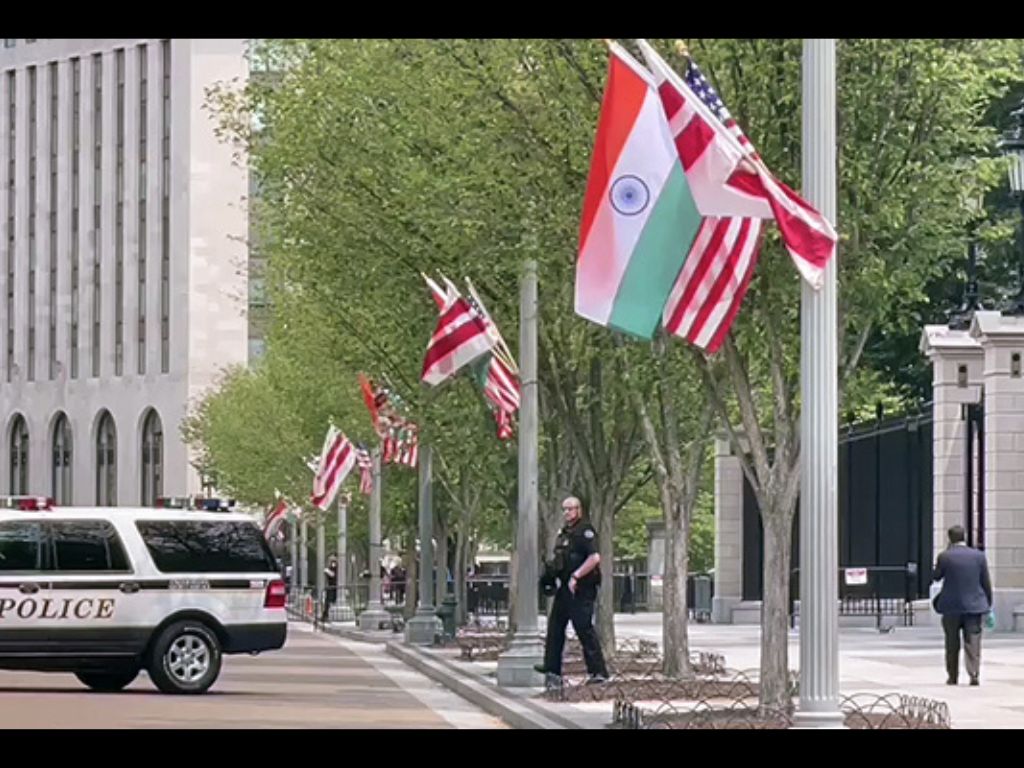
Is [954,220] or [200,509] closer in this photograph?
[954,220]

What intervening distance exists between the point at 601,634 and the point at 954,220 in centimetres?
1166

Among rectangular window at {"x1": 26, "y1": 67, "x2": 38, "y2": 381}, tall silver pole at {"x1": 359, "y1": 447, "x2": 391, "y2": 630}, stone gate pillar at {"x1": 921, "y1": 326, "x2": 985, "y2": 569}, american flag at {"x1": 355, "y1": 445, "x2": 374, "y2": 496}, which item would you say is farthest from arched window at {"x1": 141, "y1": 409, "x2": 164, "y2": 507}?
stone gate pillar at {"x1": 921, "y1": 326, "x2": 985, "y2": 569}

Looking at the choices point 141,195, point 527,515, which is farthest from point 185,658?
point 141,195

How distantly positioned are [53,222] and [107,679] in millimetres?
114421

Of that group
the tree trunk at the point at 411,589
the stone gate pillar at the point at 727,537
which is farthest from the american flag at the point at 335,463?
the stone gate pillar at the point at 727,537

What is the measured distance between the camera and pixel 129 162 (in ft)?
443

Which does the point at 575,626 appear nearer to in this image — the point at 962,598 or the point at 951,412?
the point at 962,598

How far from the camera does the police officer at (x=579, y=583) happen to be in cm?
2736

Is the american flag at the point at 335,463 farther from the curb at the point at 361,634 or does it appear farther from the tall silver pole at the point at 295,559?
the tall silver pole at the point at 295,559

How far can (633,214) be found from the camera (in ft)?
63.7

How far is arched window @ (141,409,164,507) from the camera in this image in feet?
432
